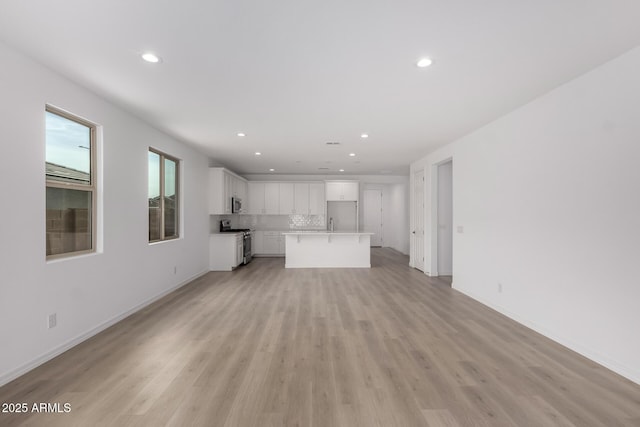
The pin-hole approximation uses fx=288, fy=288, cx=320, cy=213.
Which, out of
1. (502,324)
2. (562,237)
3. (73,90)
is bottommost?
(502,324)

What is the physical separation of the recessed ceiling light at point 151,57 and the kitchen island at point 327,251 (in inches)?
202

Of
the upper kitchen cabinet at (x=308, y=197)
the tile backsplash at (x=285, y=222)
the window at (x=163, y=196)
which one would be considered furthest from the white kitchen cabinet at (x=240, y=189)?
the window at (x=163, y=196)

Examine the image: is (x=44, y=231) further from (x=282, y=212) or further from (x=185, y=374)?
(x=282, y=212)

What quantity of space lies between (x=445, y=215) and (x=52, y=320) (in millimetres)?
6393

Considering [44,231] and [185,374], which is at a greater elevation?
[44,231]

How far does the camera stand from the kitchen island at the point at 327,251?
726 centimetres

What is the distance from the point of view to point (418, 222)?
22.9 feet

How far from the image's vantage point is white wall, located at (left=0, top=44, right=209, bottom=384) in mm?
2316

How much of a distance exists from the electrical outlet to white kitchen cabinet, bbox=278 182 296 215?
6.52 m

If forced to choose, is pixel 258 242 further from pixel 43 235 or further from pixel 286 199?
pixel 43 235

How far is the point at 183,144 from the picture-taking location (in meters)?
5.50

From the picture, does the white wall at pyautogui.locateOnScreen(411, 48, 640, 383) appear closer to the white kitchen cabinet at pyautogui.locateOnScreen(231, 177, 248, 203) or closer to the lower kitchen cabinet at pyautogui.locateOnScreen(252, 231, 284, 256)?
the white kitchen cabinet at pyautogui.locateOnScreen(231, 177, 248, 203)

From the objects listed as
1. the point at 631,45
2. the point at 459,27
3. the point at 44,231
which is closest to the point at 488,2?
the point at 459,27

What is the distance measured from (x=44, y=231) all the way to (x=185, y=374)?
1.84 metres
